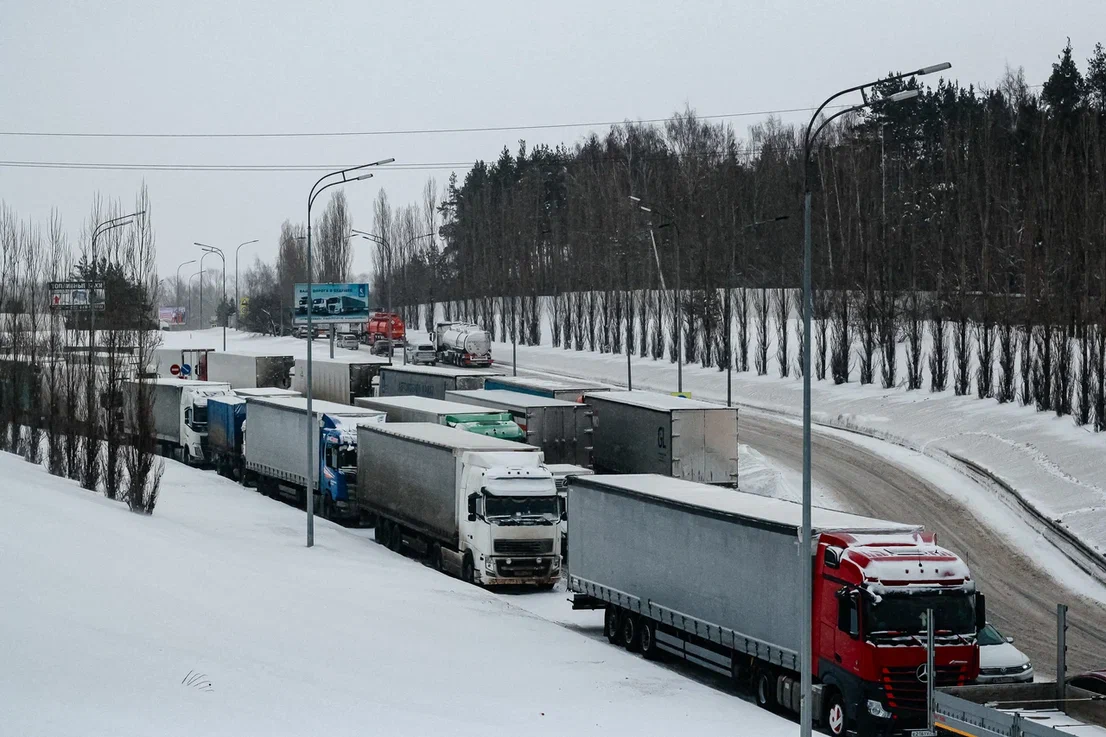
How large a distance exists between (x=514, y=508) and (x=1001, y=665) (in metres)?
11.3

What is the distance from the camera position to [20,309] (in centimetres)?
4131

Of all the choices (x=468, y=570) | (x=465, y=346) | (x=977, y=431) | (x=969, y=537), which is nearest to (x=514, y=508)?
(x=468, y=570)

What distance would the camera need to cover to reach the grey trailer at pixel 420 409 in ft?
117

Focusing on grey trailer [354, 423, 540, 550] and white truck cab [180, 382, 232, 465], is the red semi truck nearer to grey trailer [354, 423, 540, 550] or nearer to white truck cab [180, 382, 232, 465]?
grey trailer [354, 423, 540, 550]

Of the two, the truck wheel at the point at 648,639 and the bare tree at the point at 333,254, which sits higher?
the bare tree at the point at 333,254

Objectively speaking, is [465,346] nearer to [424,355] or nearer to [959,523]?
[424,355]

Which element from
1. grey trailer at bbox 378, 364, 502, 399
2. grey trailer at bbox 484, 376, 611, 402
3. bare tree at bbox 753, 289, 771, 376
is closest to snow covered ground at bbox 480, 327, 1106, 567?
bare tree at bbox 753, 289, 771, 376

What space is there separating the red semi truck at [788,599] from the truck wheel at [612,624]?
0.20 ft

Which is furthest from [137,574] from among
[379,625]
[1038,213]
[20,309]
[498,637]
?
[1038,213]

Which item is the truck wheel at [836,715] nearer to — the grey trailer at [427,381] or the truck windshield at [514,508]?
the truck windshield at [514,508]

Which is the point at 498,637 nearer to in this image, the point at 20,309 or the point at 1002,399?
the point at 20,309

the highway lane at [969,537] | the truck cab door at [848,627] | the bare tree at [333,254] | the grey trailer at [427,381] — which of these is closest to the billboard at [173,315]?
the bare tree at [333,254]

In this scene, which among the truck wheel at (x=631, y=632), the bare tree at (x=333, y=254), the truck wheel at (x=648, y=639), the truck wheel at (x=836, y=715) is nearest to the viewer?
the truck wheel at (x=836, y=715)

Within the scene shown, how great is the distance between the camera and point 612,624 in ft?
76.0
